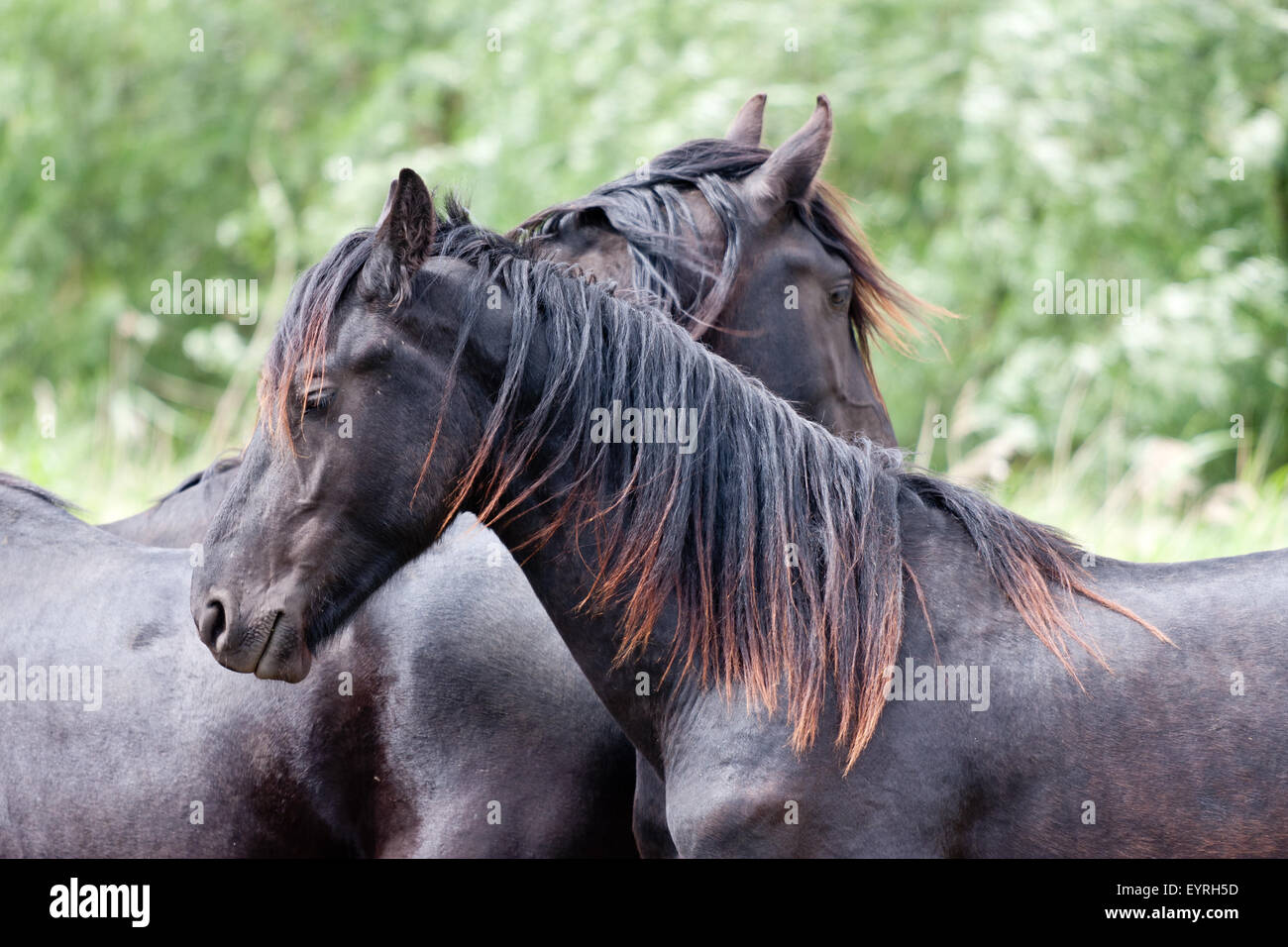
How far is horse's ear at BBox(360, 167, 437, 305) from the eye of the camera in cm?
233

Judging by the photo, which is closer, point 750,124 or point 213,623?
point 213,623

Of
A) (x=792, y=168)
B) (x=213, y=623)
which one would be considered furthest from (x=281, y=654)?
(x=792, y=168)

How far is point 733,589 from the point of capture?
2.47m

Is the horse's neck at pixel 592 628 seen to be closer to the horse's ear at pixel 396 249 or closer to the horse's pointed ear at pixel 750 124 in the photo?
the horse's ear at pixel 396 249

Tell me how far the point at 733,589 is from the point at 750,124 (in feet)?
7.37

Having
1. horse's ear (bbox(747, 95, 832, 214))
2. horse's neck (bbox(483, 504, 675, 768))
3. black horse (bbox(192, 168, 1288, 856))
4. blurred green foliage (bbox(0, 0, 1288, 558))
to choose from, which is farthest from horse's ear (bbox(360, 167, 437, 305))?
blurred green foliage (bbox(0, 0, 1288, 558))

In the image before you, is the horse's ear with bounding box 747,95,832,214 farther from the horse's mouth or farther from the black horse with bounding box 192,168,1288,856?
the horse's mouth

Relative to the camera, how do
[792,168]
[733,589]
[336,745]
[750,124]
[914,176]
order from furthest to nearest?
[914,176], [750,124], [792,168], [336,745], [733,589]

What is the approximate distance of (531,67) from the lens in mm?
10289

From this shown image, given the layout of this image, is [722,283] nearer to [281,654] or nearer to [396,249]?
[396,249]

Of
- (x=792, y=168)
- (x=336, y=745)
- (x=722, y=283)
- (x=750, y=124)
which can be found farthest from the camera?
(x=750, y=124)

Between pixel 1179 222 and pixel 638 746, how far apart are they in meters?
8.58
